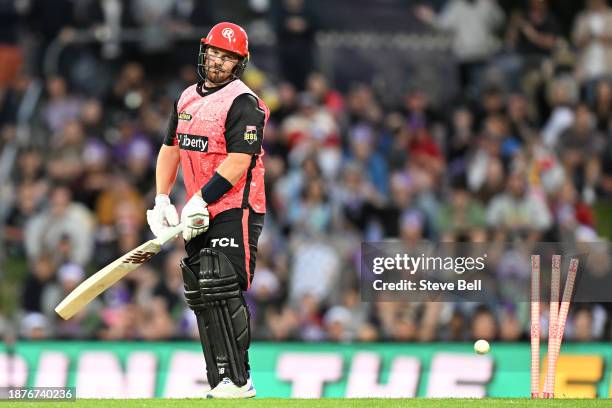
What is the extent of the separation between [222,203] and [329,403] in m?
1.39

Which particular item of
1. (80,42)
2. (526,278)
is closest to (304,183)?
(80,42)

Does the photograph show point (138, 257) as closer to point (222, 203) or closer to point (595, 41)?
point (222, 203)

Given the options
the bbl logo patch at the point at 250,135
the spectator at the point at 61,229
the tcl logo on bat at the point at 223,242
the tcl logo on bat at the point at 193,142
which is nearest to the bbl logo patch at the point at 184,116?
the tcl logo on bat at the point at 193,142

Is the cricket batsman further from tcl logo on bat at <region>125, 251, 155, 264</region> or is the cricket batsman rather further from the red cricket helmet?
tcl logo on bat at <region>125, 251, 155, 264</region>

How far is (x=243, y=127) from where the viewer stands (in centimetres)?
873

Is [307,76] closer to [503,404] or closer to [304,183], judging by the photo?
[304,183]

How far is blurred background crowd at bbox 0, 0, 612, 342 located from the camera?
47.8 feet

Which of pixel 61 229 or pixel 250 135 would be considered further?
pixel 61 229

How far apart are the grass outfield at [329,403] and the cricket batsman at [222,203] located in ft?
1.09

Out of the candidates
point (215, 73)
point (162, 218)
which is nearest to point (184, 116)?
point (215, 73)

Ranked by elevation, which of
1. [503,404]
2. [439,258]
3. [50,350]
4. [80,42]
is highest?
[80,42]

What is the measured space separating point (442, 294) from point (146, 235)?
6523 millimetres

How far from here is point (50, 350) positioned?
43.2 ft

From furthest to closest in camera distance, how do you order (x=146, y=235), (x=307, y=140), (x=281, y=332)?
(x=307, y=140) → (x=146, y=235) → (x=281, y=332)
